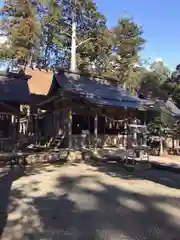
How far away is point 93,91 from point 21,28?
1814cm

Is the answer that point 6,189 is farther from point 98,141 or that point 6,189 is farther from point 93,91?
point 93,91

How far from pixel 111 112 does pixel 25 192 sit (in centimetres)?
1184

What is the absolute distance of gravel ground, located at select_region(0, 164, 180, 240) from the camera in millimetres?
5008

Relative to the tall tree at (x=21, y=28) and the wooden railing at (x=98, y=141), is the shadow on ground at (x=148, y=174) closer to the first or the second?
the wooden railing at (x=98, y=141)

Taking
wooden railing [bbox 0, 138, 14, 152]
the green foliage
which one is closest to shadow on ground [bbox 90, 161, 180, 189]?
wooden railing [bbox 0, 138, 14, 152]

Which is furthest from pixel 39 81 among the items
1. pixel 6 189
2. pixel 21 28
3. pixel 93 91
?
pixel 6 189

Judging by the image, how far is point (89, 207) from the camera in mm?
6520

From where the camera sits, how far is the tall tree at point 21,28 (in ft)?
110

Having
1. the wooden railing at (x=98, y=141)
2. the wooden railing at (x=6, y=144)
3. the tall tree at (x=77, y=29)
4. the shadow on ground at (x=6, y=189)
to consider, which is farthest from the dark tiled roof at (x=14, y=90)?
the tall tree at (x=77, y=29)

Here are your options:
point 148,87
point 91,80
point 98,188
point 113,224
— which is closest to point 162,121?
point 91,80

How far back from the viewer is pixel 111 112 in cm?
1908

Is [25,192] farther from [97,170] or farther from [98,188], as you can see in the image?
[97,170]

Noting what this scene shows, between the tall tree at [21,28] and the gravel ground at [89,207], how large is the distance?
2592cm

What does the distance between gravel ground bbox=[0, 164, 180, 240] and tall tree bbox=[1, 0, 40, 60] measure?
2592 cm
